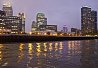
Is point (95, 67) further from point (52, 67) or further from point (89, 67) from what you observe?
point (52, 67)

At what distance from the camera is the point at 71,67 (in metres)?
18.9

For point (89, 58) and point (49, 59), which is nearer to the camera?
point (49, 59)

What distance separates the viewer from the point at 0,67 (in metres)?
18.8

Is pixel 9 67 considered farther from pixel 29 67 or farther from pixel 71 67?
pixel 71 67

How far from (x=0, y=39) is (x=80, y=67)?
8145 centimetres

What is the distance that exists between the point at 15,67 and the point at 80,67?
4.27 meters

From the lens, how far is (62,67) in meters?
18.9

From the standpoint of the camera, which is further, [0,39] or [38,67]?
[0,39]

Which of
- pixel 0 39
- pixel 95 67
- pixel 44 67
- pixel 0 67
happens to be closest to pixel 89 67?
pixel 95 67

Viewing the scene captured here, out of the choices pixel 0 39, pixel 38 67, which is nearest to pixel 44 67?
pixel 38 67

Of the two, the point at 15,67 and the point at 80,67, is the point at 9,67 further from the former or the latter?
the point at 80,67

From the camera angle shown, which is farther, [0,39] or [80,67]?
[0,39]

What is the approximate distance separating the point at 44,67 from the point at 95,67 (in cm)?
332

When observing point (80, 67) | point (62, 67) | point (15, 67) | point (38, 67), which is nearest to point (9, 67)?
point (15, 67)
